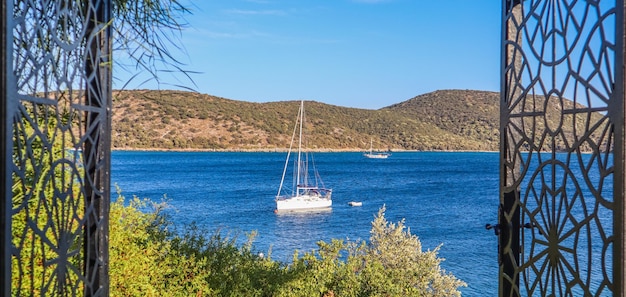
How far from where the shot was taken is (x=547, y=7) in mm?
1622

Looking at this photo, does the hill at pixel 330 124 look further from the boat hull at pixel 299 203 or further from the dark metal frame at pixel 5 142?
the dark metal frame at pixel 5 142

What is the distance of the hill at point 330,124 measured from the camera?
39006 mm

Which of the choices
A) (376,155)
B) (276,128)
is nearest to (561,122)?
(276,128)

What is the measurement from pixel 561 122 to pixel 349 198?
34398 mm

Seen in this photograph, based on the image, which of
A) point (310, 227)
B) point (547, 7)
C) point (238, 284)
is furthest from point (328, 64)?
point (547, 7)

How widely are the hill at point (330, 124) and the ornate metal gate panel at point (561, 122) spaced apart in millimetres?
33570

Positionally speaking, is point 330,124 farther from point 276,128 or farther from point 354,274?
point 354,274

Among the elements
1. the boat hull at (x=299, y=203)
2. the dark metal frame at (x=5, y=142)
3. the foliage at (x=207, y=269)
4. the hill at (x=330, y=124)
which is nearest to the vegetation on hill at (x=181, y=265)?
the foliage at (x=207, y=269)

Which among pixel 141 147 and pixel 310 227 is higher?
pixel 141 147

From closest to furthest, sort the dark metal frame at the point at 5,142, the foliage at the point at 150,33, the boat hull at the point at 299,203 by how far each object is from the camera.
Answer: the dark metal frame at the point at 5,142 → the foliage at the point at 150,33 → the boat hull at the point at 299,203

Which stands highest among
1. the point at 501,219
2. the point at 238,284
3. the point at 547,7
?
the point at 547,7

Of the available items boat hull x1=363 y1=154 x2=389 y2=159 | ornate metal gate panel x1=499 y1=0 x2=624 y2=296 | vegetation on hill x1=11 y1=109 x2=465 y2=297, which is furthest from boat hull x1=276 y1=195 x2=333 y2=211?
ornate metal gate panel x1=499 y1=0 x2=624 y2=296

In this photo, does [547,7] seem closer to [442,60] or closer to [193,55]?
[193,55]

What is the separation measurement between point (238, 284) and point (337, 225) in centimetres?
2287
